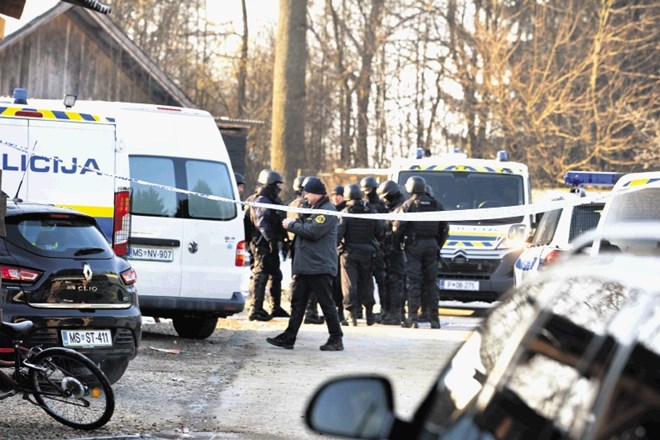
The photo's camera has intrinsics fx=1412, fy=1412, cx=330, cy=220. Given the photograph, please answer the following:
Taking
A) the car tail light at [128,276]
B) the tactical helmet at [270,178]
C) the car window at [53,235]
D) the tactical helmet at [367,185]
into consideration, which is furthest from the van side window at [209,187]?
the car window at [53,235]

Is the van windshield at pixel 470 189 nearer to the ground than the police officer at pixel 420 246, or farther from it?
farther from it

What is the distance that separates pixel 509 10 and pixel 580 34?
190cm

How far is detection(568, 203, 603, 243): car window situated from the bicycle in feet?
20.0

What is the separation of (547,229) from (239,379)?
4647mm

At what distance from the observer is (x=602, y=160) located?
3238 cm

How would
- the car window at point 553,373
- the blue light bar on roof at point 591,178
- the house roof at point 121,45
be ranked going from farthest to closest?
the house roof at point 121,45 < the blue light bar on roof at point 591,178 < the car window at point 553,373

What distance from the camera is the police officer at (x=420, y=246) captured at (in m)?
16.5

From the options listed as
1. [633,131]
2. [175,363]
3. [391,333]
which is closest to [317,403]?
[175,363]

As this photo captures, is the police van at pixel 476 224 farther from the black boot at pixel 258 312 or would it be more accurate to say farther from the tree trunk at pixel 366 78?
the tree trunk at pixel 366 78

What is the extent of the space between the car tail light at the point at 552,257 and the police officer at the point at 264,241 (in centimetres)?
441

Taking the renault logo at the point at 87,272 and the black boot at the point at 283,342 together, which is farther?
the black boot at the point at 283,342

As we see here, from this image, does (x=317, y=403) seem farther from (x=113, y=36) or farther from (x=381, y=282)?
(x=113, y=36)

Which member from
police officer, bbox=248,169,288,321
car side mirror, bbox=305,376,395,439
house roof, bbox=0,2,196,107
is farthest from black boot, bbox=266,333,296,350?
house roof, bbox=0,2,196,107

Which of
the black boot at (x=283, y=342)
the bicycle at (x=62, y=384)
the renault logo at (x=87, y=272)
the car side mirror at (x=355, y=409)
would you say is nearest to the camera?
the car side mirror at (x=355, y=409)
